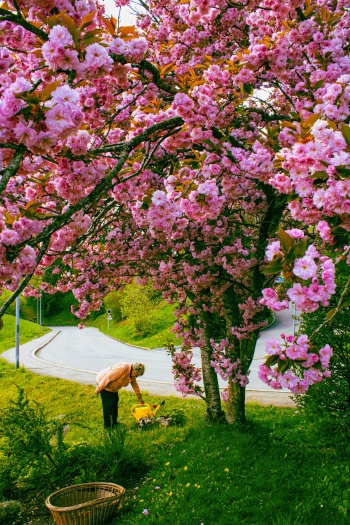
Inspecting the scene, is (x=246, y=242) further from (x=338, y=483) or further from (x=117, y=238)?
(x=338, y=483)

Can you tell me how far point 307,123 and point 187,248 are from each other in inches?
144

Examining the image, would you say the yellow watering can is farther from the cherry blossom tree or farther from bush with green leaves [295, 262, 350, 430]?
bush with green leaves [295, 262, 350, 430]

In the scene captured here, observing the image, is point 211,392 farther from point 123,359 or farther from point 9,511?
point 123,359

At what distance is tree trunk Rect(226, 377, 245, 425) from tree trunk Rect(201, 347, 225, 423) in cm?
38

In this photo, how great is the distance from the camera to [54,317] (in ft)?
199

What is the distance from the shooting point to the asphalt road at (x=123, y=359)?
36.8 feet

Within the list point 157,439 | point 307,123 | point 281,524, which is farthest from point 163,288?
point 307,123

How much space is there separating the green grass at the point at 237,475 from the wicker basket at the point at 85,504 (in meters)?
0.23

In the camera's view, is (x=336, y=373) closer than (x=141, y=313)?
Yes

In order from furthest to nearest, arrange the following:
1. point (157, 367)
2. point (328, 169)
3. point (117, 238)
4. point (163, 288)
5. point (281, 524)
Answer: point (157, 367), point (163, 288), point (117, 238), point (281, 524), point (328, 169)

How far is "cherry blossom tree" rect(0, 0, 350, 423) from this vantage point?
2.04 meters

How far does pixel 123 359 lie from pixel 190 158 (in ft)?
48.7

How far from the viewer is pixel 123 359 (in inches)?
714

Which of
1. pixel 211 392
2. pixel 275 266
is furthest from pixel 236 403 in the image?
pixel 275 266
